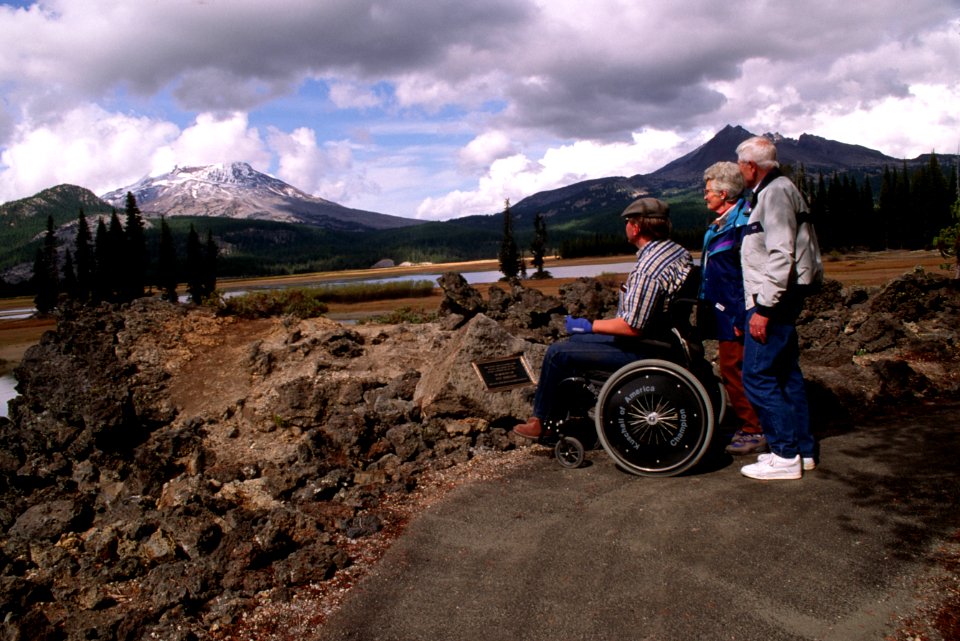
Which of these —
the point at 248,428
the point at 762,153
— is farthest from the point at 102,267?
the point at 762,153

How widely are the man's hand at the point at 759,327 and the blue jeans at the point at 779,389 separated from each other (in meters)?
0.09

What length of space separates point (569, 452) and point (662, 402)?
1.26 m

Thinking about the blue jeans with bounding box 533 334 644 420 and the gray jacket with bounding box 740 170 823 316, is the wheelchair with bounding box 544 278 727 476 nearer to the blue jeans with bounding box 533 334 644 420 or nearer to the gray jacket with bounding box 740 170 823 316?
the blue jeans with bounding box 533 334 644 420

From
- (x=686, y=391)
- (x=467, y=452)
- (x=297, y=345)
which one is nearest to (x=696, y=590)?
(x=686, y=391)

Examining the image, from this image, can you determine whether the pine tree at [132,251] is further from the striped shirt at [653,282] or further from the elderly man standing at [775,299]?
the elderly man standing at [775,299]

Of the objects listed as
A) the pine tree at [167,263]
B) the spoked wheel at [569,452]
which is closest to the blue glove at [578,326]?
A: the spoked wheel at [569,452]

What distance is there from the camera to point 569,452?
24.3ft

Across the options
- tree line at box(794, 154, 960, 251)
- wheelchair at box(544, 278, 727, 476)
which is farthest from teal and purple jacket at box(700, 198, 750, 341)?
tree line at box(794, 154, 960, 251)

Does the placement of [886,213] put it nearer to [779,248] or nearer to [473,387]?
[473,387]

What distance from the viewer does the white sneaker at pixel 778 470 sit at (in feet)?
21.1

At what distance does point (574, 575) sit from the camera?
512cm

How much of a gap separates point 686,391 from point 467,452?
9.58 feet

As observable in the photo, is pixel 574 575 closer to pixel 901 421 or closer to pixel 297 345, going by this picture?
pixel 901 421

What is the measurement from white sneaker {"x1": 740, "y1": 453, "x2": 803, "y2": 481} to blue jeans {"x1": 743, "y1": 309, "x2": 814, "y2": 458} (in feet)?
0.18
